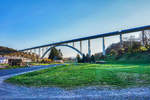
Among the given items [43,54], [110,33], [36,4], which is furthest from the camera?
[43,54]

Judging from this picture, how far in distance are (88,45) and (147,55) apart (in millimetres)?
19040

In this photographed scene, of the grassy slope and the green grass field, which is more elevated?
the grassy slope

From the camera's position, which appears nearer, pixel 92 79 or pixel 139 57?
pixel 92 79

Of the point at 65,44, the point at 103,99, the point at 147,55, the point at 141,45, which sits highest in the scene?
the point at 65,44

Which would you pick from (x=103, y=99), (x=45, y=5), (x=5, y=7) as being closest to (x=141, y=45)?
(x=45, y=5)

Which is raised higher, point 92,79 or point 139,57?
point 139,57

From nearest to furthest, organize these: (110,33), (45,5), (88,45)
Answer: (45,5) < (110,33) < (88,45)

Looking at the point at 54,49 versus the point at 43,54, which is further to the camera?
the point at 43,54

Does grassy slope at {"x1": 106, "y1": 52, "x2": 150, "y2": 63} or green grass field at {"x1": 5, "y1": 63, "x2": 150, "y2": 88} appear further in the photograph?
grassy slope at {"x1": 106, "y1": 52, "x2": 150, "y2": 63}

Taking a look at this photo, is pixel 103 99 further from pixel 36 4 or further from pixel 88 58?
pixel 88 58

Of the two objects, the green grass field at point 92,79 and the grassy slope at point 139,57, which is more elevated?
the grassy slope at point 139,57

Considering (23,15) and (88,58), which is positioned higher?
(23,15)

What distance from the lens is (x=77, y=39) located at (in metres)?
35.9

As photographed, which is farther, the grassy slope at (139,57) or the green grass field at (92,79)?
the grassy slope at (139,57)
